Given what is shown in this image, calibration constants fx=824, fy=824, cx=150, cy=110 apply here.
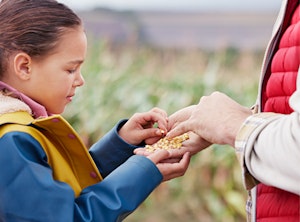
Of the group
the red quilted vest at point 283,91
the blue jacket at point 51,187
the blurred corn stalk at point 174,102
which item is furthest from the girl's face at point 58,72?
the blurred corn stalk at point 174,102

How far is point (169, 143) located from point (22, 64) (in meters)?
0.52

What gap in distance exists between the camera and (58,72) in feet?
8.17

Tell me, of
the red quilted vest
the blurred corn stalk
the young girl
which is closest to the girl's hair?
the young girl

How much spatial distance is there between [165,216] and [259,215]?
364cm

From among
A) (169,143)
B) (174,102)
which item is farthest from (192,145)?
(174,102)

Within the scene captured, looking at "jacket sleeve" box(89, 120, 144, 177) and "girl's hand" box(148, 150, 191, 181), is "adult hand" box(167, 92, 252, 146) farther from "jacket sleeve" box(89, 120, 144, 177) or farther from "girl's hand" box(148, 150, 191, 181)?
"jacket sleeve" box(89, 120, 144, 177)

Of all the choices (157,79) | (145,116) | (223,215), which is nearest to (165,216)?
(223,215)

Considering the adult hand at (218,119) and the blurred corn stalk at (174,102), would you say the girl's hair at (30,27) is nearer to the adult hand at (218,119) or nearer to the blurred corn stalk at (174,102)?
the adult hand at (218,119)

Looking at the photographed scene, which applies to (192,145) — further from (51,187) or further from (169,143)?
(51,187)

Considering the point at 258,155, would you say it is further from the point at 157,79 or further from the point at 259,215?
the point at 157,79

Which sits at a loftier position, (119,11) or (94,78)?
(94,78)

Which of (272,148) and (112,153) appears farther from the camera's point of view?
(112,153)

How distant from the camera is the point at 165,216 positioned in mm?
5957

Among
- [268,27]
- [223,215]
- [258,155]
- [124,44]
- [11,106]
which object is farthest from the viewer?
[268,27]
